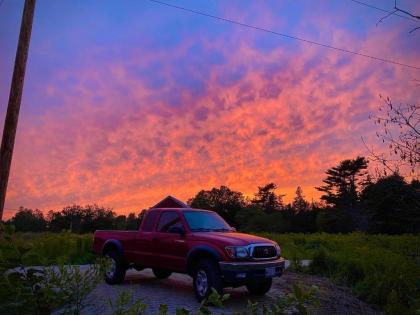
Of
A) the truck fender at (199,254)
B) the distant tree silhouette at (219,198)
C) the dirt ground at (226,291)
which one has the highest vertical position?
the distant tree silhouette at (219,198)

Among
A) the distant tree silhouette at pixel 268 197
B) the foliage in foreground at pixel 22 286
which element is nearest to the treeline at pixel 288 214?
the distant tree silhouette at pixel 268 197

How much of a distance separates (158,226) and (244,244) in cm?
269

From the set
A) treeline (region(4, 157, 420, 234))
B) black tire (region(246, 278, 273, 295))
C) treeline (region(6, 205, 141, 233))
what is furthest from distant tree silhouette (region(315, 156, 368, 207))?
black tire (region(246, 278, 273, 295))

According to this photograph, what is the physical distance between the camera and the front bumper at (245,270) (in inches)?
355

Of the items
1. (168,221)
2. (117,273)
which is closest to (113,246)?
(117,273)

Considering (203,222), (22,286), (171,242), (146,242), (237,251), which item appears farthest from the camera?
(146,242)

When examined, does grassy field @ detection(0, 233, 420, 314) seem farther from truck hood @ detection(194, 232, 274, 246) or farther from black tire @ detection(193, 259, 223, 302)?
truck hood @ detection(194, 232, 274, 246)

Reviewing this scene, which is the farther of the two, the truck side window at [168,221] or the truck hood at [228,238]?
the truck side window at [168,221]

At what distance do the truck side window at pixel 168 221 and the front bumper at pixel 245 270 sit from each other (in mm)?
2049

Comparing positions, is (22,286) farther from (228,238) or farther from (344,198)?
(344,198)

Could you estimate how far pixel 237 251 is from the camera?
924cm

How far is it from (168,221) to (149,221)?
706mm

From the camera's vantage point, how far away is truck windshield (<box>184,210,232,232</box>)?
10578 millimetres

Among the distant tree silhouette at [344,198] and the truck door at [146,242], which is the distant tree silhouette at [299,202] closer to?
the distant tree silhouette at [344,198]
